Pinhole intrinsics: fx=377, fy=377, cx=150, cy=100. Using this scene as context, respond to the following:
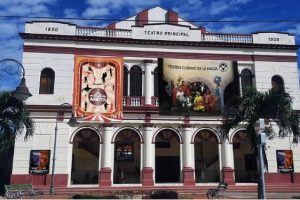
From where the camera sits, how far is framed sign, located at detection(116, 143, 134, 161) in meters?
29.0

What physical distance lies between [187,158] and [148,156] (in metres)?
2.97

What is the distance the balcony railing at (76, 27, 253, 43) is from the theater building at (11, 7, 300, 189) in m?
A: 0.08

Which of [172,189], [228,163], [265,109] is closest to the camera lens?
[265,109]

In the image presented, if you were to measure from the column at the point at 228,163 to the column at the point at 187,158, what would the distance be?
8.22ft

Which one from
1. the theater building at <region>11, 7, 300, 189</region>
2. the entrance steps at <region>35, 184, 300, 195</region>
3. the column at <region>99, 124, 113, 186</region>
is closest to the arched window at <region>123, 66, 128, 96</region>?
the theater building at <region>11, 7, 300, 189</region>

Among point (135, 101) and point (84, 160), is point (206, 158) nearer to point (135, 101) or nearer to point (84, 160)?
point (135, 101)

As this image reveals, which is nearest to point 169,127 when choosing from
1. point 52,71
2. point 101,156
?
point 101,156

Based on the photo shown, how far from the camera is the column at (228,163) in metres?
28.4

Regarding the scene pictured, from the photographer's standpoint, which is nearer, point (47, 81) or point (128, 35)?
point (47, 81)

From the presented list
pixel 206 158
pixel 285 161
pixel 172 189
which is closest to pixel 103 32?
pixel 172 189

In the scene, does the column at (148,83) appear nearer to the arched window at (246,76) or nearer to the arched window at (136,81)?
the arched window at (136,81)

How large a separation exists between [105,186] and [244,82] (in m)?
13.9

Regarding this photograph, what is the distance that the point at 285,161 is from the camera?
29.0 m

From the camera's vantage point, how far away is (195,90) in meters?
29.9
